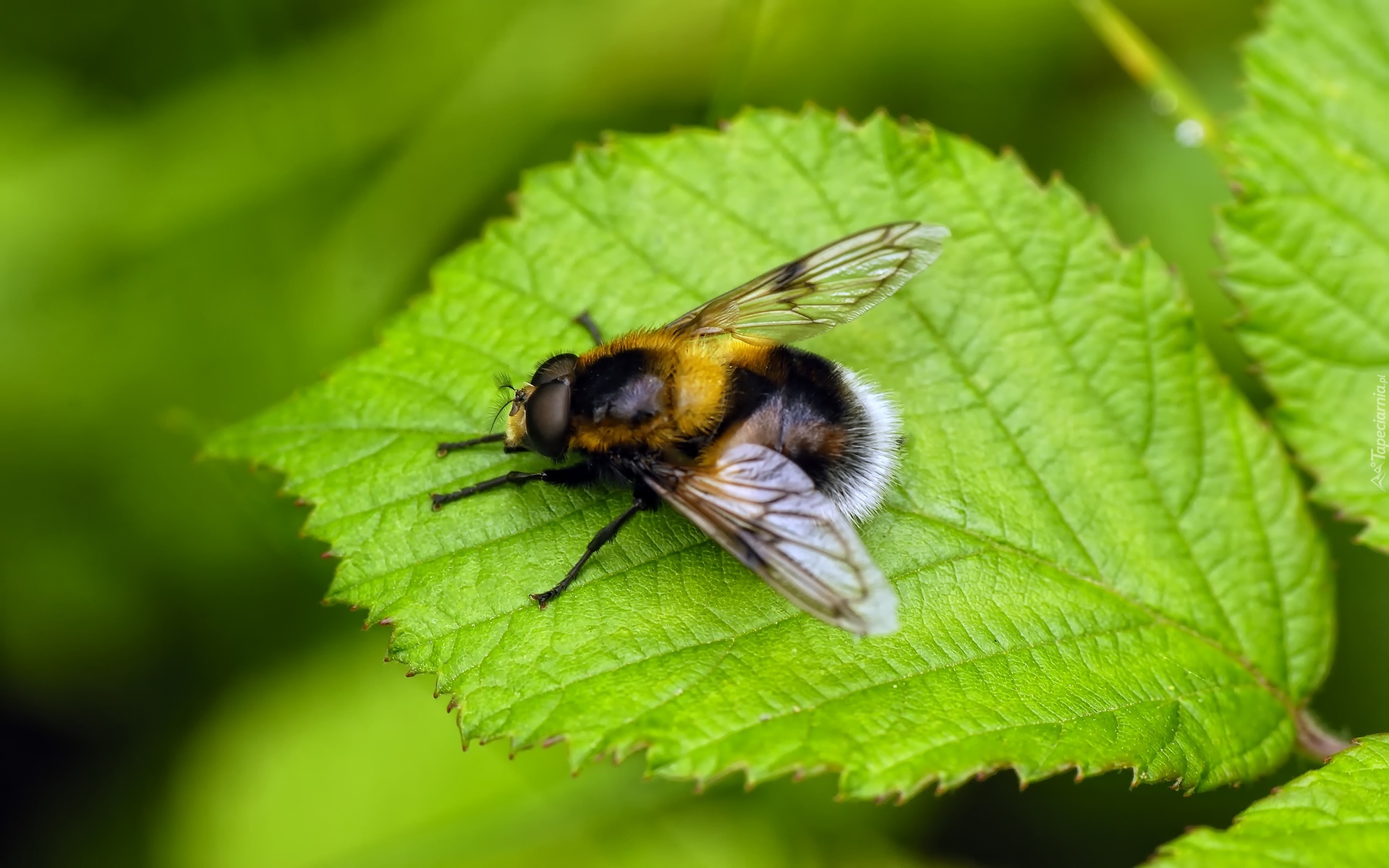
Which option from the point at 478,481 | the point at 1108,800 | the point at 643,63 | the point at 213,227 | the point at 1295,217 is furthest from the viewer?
the point at 643,63

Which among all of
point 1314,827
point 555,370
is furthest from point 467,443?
point 1314,827

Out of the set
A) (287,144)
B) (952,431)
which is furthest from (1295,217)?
(287,144)

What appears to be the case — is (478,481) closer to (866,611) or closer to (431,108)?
(866,611)

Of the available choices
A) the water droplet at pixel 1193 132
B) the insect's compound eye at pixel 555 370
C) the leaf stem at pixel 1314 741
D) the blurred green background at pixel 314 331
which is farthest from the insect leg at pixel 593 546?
the water droplet at pixel 1193 132

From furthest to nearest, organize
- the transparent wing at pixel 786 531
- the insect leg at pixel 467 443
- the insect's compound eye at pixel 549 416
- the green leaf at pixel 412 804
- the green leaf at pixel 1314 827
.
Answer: the green leaf at pixel 412 804 < the insect leg at pixel 467 443 < the insect's compound eye at pixel 549 416 < the transparent wing at pixel 786 531 < the green leaf at pixel 1314 827

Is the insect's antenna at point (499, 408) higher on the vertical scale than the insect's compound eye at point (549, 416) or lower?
higher

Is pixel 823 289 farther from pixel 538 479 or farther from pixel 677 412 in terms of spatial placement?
pixel 538 479

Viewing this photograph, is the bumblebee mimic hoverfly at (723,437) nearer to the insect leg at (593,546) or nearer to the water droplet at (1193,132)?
the insect leg at (593,546)
